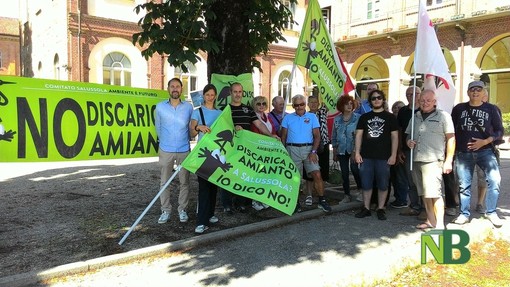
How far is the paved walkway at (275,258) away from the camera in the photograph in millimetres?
4074

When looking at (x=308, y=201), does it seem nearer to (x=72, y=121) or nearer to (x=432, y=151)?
(x=432, y=151)

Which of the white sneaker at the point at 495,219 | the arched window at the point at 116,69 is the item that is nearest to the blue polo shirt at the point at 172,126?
the white sneaker at the point at 495,219

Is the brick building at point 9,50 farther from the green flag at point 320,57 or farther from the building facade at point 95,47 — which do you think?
Answer: the green flag at point 320,57

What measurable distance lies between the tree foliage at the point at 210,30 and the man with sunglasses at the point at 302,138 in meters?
1.46

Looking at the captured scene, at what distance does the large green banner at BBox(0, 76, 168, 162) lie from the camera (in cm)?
539

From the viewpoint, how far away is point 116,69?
23234mm

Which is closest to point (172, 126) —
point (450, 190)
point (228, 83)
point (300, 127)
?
point (228, 83)

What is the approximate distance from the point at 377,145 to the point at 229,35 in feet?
10.3

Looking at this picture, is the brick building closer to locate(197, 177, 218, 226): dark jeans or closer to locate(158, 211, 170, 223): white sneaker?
locate(158, 211, 170, 223): white sneaker

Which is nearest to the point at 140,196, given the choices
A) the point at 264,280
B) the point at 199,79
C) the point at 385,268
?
the point at 264,280

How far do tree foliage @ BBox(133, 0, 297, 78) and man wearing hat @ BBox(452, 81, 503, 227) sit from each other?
11.9ft

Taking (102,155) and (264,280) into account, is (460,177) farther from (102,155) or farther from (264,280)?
(102,155)

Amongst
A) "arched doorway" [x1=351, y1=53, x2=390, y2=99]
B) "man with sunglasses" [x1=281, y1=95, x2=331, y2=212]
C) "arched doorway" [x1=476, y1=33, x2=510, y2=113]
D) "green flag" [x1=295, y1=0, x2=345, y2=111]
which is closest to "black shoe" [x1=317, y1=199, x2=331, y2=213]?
"man with sunglasses" [x1=281, y1=95, x2=331, y2=212]

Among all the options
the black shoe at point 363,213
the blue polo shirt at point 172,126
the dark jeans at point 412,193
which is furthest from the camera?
the dark jeans at point 412,193
